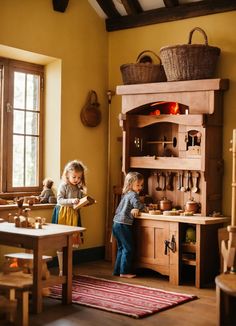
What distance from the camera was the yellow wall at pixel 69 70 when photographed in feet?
20.4

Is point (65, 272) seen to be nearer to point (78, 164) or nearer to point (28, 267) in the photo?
point (28, 267)

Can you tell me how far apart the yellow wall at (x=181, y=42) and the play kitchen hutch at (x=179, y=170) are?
97mm

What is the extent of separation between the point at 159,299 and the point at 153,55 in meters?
3.04

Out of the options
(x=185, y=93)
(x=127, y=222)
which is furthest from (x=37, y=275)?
(x=185, y=93)

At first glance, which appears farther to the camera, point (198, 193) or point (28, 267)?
point (198, 193)

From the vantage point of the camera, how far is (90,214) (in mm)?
6988

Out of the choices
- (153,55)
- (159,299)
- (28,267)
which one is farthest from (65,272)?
(153,55)

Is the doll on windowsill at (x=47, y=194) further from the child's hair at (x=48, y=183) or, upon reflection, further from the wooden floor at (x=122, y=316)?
the wooden floor at (x=122, y=316)

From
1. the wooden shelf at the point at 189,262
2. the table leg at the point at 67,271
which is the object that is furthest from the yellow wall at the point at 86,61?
the table leg at the point at 67,271

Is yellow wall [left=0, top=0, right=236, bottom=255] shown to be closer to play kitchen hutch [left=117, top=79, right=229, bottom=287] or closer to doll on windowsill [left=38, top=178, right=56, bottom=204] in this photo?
doll on windowsill [left=38, top=178, right=56, bottom=204]

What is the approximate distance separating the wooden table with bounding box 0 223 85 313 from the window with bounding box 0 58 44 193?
141 cm

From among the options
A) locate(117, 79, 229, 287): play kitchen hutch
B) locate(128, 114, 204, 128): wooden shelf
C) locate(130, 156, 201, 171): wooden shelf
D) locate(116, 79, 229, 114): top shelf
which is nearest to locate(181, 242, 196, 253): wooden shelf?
locate(117, 79, 229, 287): play kitchen hutch

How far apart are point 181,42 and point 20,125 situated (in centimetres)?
212

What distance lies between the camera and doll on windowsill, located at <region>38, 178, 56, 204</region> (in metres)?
6.50
